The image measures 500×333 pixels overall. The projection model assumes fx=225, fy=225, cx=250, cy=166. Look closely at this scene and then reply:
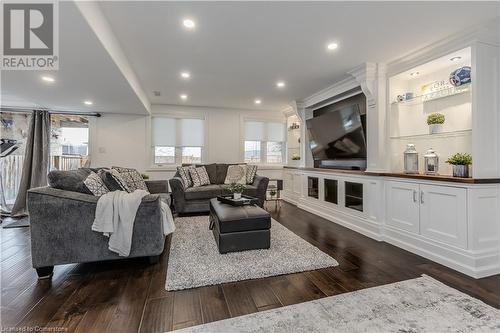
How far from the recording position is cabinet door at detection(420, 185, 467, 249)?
7.50 ft

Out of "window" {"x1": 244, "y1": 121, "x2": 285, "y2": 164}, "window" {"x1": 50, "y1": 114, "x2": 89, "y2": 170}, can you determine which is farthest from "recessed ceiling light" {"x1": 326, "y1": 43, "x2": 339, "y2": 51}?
"window" {"x1": 50, "y1": 114, "x2": 89, "y2": 170}

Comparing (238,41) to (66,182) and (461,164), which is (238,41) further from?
(461,164)

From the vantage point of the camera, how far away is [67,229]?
2.10m

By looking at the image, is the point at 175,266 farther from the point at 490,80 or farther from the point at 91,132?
the point at 91,132

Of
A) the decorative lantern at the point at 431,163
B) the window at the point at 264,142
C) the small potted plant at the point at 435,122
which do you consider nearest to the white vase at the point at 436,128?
the small potted plant at the point at 435,122

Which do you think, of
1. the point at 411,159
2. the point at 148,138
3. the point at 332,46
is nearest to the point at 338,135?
the point at 411,159

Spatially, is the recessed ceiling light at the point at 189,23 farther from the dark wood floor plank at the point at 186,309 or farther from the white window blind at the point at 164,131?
the white window blind at the point at 164,131

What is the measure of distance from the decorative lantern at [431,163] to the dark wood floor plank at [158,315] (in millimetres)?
3181

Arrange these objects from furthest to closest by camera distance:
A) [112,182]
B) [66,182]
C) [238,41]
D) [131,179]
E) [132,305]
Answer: [131,179], [112,182], [238,41], [66,182], [132,305]

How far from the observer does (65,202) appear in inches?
82.4

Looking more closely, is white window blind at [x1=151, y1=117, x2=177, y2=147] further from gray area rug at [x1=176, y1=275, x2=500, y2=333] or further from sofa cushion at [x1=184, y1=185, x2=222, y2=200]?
gray area rug at [x1=176, y1=275, x2=500, y2=333]

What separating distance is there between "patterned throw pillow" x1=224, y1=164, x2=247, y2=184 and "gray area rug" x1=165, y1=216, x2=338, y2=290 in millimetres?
2113

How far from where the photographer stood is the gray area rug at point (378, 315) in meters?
1.46

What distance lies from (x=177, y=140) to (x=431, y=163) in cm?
517
